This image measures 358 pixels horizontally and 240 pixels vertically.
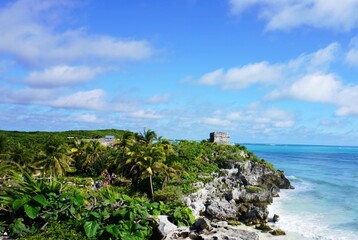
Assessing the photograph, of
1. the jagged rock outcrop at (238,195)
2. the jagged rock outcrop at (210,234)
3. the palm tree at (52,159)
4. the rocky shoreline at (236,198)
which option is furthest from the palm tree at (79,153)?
the jagged rock outcrop at (210,234)

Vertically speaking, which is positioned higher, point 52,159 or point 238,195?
point 52,159

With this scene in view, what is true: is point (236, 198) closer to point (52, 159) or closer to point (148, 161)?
point (148, 161)

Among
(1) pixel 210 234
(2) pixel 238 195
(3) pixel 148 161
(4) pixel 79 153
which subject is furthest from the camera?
(4) pixel 79 153

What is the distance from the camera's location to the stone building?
6825 cm

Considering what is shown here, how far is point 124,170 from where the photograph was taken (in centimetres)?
4053

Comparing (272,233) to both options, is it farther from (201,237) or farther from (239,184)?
(201,237)

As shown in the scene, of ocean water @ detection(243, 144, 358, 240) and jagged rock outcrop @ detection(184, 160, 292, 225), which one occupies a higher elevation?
jagged rock outcrop @ detection(184, 160, 292, 225)

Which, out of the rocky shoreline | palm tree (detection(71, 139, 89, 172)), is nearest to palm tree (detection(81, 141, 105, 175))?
palm tree (detection(71, 139, 89, 172))

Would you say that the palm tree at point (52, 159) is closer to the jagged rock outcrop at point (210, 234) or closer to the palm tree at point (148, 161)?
the palm tree at point (148, 161)

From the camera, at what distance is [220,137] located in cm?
6881

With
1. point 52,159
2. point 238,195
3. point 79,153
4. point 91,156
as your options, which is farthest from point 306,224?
point 79,153

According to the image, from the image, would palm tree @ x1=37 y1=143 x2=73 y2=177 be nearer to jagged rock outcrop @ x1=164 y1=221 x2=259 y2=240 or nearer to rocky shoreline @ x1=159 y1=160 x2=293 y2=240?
rocky shoreline @ x1=159 y1=160 x2=293 y2=240

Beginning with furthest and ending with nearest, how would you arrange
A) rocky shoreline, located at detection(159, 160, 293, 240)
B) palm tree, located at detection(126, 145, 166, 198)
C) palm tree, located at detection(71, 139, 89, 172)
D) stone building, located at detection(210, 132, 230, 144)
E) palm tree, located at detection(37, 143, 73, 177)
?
stone building, located at detection(210, 132, 230, 144) → palm tree, located at detection(71, 139, 89, 172) → palm tree, located at detection(37, 143, 73, 177) → palm tree, located at detection(126, 145, 166, 198) → rocky shoreline, located at detection(159, 160, 293, 240)

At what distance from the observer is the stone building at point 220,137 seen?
6825 centimetres
